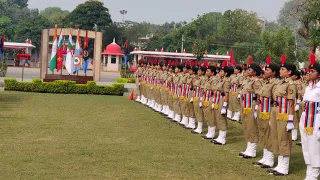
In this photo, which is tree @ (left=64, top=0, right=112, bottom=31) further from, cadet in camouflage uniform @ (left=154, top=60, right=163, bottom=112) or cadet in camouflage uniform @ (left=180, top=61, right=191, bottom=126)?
cadet in camouflage uniform @ (left=180, top=61, right=191, bottom=126)

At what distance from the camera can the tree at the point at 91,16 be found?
71438 millimetres

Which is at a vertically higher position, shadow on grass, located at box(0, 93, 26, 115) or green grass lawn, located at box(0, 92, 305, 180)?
shadow on grass, located at box(0, 93, 26, 115)

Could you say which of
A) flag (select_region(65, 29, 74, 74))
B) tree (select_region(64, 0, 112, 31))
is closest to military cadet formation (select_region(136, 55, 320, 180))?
flag (select_region(65, 29, 74, 74))

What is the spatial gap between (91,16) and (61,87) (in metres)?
47.5

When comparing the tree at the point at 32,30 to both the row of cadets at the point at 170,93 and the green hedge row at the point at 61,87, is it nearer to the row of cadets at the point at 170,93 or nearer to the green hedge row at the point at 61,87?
the green hedge row at the point at 61,87

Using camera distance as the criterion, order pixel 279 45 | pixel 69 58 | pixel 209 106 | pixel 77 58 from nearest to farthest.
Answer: pixel 209 106
pixel 279 45
pixel 69 58
pixel 77 58

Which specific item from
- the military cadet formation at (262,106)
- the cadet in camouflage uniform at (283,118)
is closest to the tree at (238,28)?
the military cadet formation at (262,106)

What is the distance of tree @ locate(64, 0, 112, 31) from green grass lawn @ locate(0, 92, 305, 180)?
2211 inches

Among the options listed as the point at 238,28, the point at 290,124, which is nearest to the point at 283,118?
the point at 290,124

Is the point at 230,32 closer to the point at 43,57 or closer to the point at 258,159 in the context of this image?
the point at 43,57

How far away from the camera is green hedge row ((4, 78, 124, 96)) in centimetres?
2483

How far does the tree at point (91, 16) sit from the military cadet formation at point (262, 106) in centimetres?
5631

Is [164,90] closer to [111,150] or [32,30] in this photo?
[111,150]

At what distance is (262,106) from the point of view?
952 centimetres
